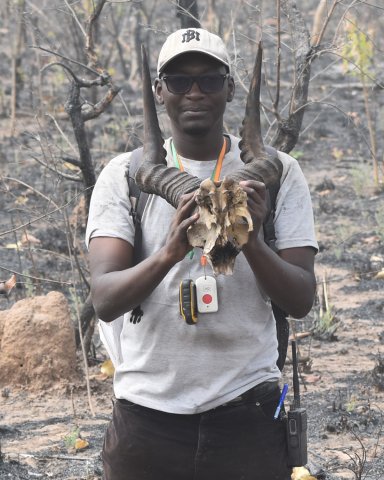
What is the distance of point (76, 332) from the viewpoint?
672 centimetres

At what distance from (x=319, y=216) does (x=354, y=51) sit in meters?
1.99

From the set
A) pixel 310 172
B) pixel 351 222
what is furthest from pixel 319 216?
pixel 310 172

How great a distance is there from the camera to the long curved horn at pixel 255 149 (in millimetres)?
2723

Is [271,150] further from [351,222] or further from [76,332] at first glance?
[351,222]

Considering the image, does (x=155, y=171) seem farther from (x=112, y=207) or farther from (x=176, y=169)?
(x=112, y=207)

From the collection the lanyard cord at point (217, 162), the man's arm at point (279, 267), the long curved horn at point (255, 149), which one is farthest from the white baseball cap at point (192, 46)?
the man's arm at point (279, 267)

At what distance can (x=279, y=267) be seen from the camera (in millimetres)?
2670

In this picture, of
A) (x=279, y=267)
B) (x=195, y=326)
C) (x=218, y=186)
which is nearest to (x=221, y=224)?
(x=218, y=186)

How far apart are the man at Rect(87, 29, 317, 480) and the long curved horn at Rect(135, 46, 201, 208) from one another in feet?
0.20

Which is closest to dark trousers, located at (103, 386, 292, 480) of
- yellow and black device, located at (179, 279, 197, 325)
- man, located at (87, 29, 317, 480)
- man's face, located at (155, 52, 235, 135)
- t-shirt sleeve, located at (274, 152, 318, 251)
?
man, located at (87, 29, 317, 480)

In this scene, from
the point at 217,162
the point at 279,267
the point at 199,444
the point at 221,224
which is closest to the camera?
the point at 221,224

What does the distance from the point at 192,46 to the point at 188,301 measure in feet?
2.27

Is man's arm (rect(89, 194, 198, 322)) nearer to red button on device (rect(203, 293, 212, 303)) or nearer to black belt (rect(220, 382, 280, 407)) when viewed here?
red button on device (rect(203, 293, 212, 303))

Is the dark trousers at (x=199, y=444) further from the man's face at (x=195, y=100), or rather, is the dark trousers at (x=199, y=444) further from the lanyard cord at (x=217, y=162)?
the man's face at (x=195, y=100)
